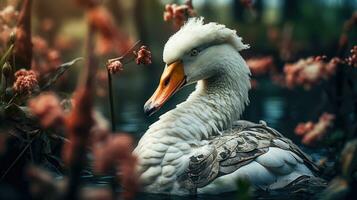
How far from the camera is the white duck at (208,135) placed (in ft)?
20.4

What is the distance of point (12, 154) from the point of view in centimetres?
673

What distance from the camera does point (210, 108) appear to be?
270 inches

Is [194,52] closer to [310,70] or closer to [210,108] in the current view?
[210,108]

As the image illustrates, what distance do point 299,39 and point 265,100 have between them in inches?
585

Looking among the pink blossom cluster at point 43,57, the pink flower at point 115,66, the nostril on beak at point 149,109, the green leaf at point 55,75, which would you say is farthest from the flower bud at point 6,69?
the pink blossom cluster at point 43,57

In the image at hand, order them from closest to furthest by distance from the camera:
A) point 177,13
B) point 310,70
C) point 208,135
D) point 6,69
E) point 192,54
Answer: point 6,69 → point 208,135 → point 192,54 → point 310,70 → point 177,13

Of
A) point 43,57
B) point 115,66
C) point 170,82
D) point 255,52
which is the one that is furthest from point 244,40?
point 115,66

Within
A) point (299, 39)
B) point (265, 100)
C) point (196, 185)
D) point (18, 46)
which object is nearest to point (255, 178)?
point (196, 185)

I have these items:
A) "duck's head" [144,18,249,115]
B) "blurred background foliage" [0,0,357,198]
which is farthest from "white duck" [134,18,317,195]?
"blurred background foliage" [0,0,357,198]

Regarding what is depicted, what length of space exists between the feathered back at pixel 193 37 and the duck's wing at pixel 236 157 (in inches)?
30.4

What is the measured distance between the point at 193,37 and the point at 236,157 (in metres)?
1.11

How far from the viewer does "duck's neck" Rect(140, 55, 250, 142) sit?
6516 mm

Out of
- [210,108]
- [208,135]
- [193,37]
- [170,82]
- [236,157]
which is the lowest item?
[236,157]

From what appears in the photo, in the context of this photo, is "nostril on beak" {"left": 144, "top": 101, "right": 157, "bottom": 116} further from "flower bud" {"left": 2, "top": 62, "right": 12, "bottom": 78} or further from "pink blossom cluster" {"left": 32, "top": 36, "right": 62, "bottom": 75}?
"pink blossom cluster" {"left": 32, "top": 36, "right": 62, "bottom": 75}
